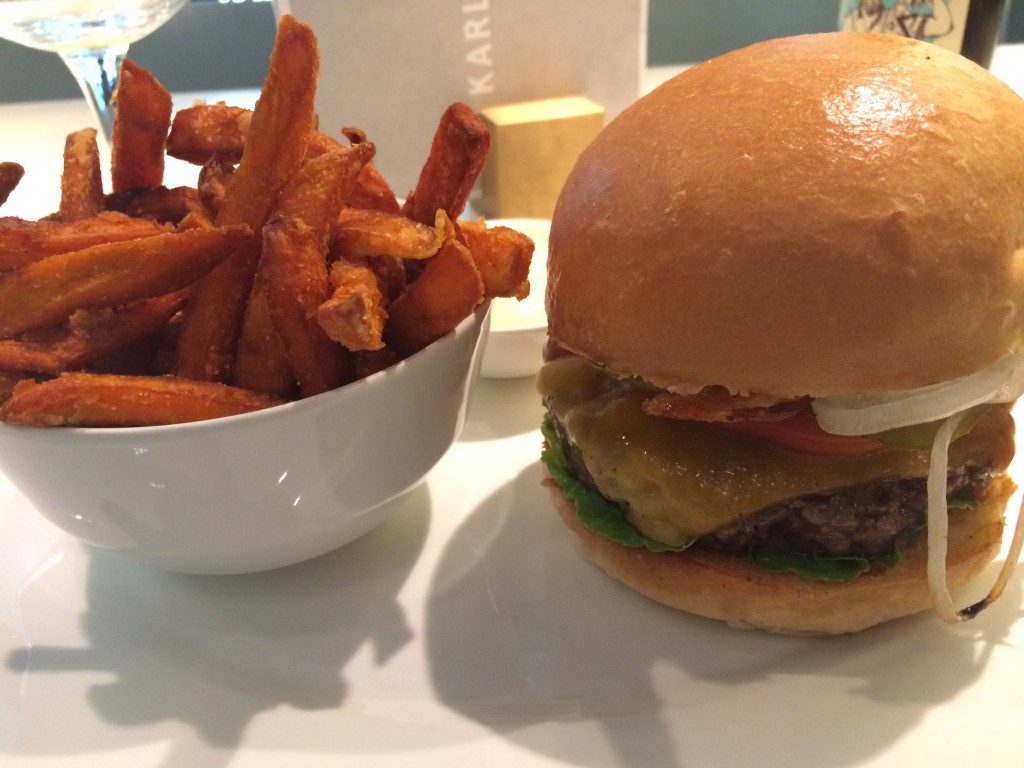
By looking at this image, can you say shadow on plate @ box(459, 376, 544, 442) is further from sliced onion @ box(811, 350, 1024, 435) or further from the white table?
sliced onion @ box(811, 350, 1024, 435)

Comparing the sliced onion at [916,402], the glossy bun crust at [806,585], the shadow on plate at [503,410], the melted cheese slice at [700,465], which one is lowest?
the shadow on plate at [503,410]

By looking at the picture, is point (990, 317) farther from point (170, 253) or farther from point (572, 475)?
point (170, 253)

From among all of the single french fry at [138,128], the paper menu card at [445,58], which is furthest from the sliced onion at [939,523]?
the paper menu card at [445,58]

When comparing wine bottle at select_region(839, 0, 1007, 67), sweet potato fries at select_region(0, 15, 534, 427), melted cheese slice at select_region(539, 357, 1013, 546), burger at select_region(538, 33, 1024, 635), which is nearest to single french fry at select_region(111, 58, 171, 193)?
sweet potato fries at select_region(0, 15, 534, 427)

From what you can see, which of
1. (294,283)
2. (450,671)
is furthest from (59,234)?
(450,671)

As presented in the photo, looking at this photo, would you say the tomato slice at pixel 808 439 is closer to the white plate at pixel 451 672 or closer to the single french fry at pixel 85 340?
the white plate at pixel 451 672

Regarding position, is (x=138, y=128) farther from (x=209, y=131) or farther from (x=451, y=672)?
(x=451, y=672)

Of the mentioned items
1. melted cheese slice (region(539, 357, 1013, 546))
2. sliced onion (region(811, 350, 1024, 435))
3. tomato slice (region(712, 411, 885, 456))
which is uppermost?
sliced onion (region(811, 350, 1024, 435))
